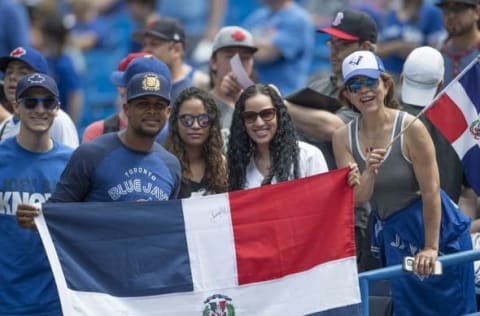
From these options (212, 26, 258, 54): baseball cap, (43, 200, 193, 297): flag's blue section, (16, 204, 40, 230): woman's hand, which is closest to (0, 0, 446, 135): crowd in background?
(212, 26, 258, 54): baseball cap

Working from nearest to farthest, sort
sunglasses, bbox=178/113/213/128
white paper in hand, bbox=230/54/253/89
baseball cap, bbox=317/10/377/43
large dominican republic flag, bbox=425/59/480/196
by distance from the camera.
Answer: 1. large dominican republic flag, bbox=425/59/480/196
2. sunglasses, bbox=178/113/213/128
3. white paper in hand, bbox=230/54/253/89
4. baseball cap, bbox=317/10/377/43

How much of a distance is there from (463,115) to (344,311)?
1.39 meters

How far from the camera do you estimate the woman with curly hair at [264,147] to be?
7.92 m

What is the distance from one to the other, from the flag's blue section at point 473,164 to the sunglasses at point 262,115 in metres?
1.13

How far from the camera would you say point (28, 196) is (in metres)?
7.61

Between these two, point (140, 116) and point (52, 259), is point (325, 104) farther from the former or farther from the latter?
point (52, 259)

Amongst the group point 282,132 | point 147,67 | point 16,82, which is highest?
point 16,82

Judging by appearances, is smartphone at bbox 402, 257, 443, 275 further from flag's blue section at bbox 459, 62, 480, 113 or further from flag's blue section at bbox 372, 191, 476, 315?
flag's blue section at bbox 459, 62, 480, 113

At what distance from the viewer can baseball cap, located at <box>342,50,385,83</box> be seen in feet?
25.2

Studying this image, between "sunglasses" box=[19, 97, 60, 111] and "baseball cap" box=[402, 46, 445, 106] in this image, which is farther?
"baseball cap" box=[402, 46, 445, 106]

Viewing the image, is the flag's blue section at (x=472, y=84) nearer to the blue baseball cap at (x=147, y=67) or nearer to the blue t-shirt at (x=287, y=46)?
the blue baseball cap at (x=147, y=67)

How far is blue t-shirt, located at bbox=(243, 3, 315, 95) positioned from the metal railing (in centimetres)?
461

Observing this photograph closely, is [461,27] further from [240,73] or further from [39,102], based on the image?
[39,102]

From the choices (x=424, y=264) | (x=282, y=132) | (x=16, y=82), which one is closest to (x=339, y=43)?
(x=282, y=132)
